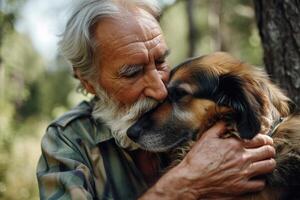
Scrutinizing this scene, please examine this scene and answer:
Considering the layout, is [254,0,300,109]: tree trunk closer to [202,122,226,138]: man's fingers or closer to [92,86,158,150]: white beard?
[202,122,226,138]: man's fingers

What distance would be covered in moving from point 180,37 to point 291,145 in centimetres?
1958

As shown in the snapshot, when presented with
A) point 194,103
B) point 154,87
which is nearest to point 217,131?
point 194,103

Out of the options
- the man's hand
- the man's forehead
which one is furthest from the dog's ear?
the man's forehead

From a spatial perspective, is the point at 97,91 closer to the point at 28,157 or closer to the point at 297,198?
the point at 297,198

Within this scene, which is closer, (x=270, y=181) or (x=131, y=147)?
(x=270, y=181)

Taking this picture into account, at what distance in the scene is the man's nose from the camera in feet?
12.2

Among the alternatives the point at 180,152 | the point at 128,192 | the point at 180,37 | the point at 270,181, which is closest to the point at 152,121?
the point at 180,152

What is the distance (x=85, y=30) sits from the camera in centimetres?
386

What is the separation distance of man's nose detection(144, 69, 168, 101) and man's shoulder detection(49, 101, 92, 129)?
52 cm

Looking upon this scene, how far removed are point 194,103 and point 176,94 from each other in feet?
0.37

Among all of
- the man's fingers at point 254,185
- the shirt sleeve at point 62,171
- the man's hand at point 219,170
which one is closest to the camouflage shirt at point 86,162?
the shirt sleeve at point 62,171

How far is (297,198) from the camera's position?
11.7ft

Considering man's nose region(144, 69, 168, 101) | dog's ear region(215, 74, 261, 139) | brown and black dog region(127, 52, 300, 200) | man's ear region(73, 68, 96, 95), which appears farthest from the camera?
man's ear region(73, 68, 96, 95)

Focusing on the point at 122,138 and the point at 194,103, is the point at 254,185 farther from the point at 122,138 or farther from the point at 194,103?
the point at 122,138
